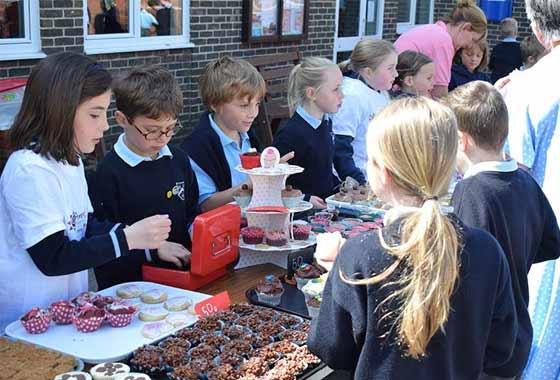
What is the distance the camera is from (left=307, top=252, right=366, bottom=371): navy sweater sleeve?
6.50ft

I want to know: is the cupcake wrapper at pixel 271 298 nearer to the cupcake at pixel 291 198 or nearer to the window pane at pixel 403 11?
the cupcake at pixel 291 198

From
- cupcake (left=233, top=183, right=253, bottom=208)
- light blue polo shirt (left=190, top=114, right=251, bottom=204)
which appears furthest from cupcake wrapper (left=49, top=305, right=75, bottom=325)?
light blue polo shirt (left=190, top=114, right=251, bottom=204)

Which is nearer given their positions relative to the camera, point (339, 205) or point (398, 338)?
point (398, 338)

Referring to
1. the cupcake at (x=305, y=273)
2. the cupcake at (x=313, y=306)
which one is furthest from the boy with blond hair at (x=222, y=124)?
the cupcake at (x=313, y=306)

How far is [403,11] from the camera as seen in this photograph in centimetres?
1267

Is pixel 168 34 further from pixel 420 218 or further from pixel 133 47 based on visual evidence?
pixel 420 218

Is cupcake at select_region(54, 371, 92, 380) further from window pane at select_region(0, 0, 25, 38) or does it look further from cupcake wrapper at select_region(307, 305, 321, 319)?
window pane at select_region(0, 0, 25, 38)

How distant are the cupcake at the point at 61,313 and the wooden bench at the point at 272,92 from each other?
18.2 feet

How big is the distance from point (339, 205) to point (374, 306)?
84.2 inches

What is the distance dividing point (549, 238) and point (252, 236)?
123 cm

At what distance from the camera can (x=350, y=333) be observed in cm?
205

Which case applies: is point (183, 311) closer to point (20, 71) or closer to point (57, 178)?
point (57, 178)

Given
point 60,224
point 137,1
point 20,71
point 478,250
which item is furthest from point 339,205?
point 137,1

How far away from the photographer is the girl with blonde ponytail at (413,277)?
6.23 feet
